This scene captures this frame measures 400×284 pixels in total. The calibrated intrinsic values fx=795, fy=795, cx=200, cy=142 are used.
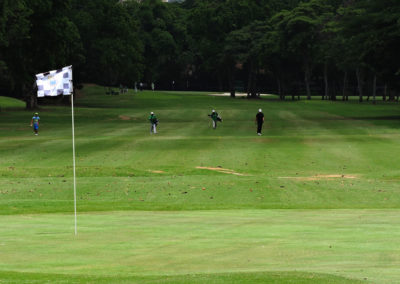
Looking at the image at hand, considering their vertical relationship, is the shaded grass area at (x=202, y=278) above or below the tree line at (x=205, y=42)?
below

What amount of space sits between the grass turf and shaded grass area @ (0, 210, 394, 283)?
39mm

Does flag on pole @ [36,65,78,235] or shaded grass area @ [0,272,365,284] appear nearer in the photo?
shaded grass area @ [0,272,365,284]

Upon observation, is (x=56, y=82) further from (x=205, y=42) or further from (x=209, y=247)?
(x=205, y=42)

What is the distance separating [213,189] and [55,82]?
8334mm

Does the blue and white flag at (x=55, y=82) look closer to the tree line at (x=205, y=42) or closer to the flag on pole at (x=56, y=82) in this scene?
the flag on pole at (x=56, y=82)

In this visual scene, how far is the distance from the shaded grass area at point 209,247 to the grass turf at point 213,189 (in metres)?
0.04

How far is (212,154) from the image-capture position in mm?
44438

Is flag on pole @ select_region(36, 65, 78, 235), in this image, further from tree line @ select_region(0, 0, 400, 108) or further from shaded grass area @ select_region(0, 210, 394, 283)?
tree line @ select_region(0, 0, 400, 108)

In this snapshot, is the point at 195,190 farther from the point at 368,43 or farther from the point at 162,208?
the point at 368,43

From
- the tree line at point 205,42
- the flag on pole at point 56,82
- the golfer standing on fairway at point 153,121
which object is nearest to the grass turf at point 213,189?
the golfer standing on fairway at point 153,121

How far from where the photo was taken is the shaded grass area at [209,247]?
11.4m

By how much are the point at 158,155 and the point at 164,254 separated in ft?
103

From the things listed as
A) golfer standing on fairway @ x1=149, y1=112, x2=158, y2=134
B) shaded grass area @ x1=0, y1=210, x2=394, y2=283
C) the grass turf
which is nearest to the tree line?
the grass turf

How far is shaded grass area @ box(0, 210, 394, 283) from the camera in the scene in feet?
37.5
